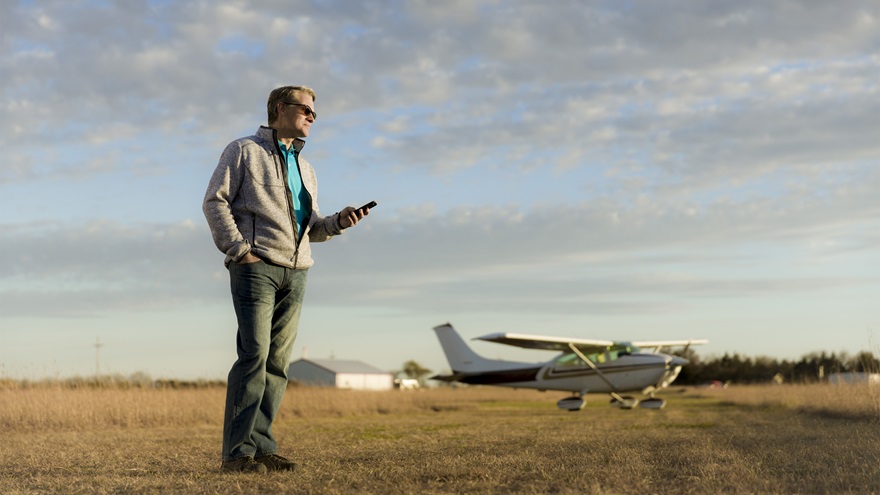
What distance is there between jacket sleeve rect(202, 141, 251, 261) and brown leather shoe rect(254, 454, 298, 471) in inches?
40.3

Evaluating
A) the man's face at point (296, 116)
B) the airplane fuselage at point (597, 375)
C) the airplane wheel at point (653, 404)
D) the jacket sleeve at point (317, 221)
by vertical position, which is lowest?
the airplane wheel at point (653, 404)

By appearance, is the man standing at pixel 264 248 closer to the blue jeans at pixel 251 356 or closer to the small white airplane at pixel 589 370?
the blue jeans at pixel 251 356

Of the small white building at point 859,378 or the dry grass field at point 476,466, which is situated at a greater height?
the small white building at point 859,378

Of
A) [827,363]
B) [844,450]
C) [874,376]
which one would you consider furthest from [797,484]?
[827,363]

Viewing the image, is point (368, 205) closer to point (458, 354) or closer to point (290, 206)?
point (290, 206)

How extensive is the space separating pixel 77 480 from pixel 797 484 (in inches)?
128

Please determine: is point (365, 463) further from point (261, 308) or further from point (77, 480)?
point (77, 480)

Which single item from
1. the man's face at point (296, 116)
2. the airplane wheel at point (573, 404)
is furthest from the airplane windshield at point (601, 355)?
the man's face at point (296, 116)

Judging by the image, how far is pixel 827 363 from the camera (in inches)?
2231

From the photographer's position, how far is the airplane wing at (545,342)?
2388cm

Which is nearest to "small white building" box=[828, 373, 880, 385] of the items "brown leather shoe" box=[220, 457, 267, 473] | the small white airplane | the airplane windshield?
the small white airplane

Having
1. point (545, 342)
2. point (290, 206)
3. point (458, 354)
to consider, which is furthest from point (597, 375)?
point (290, 206)

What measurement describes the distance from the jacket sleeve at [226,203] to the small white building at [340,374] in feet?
237

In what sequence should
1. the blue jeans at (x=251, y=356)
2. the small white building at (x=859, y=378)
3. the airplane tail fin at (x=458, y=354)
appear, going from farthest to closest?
the airplane tail fin at (x=458, y=354), the small white building at (x=859, y=378), the blue jeans at (x=251, y=356)
